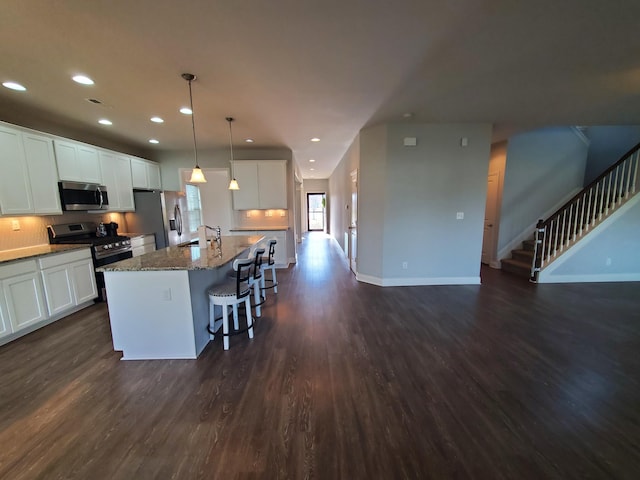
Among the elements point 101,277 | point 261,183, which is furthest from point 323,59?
point 101,277

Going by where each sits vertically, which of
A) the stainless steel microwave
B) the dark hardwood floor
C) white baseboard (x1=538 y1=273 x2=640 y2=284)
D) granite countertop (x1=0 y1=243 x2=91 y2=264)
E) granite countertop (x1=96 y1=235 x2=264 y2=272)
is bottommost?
the dark hardwood floor

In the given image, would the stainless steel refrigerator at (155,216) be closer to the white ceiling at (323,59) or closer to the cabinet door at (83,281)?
the cabinet door at (83,281)

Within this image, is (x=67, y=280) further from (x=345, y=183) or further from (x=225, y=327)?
(x=345, y=183)

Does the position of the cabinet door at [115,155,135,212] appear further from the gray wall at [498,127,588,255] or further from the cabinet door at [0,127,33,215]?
the gray wall at [498,127,588,255]

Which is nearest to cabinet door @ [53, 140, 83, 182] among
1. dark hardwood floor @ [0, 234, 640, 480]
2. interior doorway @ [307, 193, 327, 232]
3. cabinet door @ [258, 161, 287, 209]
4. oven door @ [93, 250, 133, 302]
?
oven door @ [93, 250, 133, 302]

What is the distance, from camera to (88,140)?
14.5 feet

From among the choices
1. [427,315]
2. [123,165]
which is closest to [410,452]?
[427,315]

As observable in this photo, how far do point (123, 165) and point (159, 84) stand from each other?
2896 millimetres

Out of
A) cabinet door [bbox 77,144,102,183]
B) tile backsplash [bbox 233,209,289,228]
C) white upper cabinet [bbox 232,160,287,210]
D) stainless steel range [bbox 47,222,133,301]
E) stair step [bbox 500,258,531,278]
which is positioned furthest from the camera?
tile backsplash [bbox 233,209,289,228]

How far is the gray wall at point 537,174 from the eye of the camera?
5.14 metres

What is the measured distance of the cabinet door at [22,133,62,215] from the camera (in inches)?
125

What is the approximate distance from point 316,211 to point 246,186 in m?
7.38

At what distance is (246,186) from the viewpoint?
5.70 metres

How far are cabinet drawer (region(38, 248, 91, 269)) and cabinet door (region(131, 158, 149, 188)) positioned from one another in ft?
6.30
